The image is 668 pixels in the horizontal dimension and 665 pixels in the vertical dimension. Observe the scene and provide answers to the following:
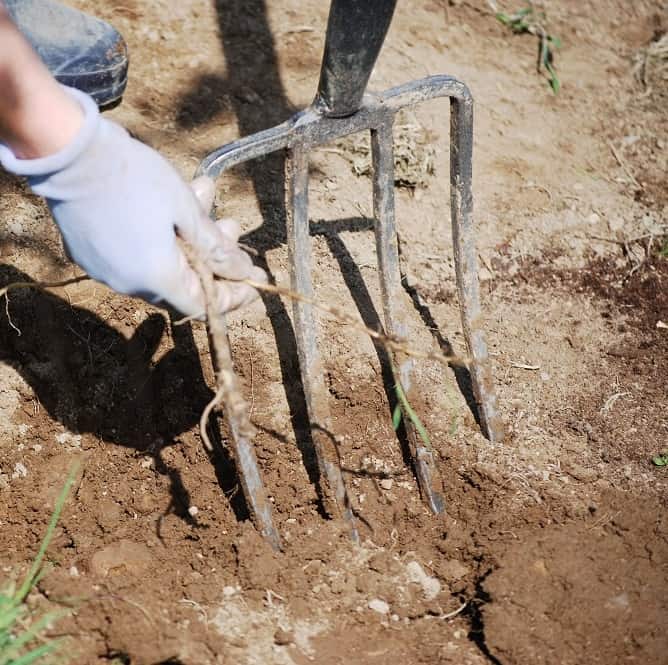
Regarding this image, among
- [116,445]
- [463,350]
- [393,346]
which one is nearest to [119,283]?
[393,346]

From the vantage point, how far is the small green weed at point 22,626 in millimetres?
1930

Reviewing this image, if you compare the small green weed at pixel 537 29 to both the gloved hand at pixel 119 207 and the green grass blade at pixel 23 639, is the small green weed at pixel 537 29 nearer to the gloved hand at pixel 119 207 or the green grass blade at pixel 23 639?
the gloved hand at pixel 119 207

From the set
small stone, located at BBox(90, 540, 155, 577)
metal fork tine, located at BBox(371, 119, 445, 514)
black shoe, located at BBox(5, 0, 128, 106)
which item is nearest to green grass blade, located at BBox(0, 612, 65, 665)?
small stone, located at BBox(90, 540, 155, 577)

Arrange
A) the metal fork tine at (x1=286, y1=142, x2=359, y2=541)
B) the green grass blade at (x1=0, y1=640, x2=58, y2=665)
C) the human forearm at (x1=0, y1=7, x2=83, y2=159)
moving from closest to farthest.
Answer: the human forearm at (x1=0, y1=7, x2=83, y2=159) < the green grass blade at (x1=0, y1=640, x2=58, y2=665) < the metal fork tine at (x1=286, y1=142, x2=359, y2=541)

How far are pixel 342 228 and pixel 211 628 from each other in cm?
139

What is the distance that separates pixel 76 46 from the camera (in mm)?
3309

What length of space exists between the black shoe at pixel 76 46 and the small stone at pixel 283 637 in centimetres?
202

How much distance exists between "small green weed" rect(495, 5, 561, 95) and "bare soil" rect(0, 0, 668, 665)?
428 millimetres

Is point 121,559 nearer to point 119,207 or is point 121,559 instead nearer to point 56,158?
point 119,207

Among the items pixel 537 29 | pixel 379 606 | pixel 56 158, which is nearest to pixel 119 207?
pixel 56 158

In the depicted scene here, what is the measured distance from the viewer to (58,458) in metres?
2.52

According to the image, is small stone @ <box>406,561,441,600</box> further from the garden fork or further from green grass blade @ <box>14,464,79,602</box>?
green grass blade @ <box>14,464,79,602</box>

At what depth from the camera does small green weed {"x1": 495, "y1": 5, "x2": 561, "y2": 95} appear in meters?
3.81

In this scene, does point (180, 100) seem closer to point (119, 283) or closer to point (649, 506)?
point (119, 283)
